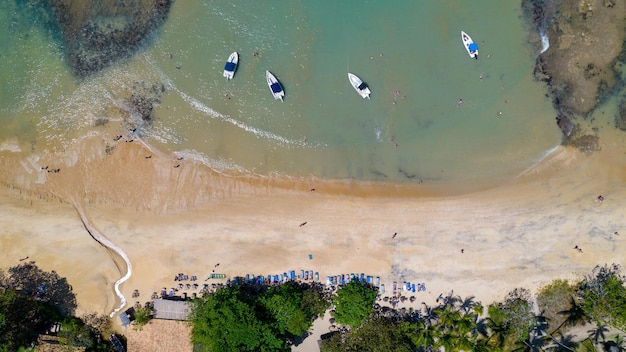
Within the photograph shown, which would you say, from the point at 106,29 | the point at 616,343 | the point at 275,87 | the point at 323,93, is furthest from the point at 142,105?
the point at 616,343

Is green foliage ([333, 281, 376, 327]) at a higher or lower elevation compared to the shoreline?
lower

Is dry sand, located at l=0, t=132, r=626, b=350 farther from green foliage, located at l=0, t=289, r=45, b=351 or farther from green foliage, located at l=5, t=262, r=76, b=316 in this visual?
green foliage, located at l=0, t=289, r=45, b=351

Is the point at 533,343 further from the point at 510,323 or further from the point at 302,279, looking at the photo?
the point at 302,279

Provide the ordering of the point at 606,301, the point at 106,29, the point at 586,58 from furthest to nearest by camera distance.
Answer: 1. the point at 106,29
2. the point at 586,58
3. the point at 606,301

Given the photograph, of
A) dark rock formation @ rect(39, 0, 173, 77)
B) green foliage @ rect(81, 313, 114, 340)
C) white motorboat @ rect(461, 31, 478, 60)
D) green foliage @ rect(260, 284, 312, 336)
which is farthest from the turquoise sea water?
green foliage @ rect(81, 313, 114, 340)

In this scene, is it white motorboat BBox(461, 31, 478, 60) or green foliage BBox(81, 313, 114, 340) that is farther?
white motorboat BBox(461, 31, 478, 60)

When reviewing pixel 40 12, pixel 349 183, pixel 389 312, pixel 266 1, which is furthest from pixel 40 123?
pixel 389 312
